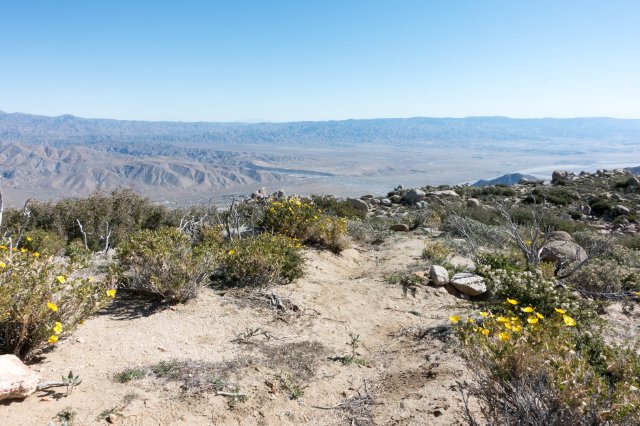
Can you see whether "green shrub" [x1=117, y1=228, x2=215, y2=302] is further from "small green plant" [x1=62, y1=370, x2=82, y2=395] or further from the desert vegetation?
"small green plant" [x1=62, y1=370, x2=82, y2=395]

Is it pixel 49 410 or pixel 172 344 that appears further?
pixel 172 344

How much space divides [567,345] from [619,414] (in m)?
0.58

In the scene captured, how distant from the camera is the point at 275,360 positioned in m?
4.28

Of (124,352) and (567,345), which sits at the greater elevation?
(567,345)

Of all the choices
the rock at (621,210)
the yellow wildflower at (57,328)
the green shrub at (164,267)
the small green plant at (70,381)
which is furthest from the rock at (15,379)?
the rock at (621,210)

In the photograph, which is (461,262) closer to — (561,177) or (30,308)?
(30,308)

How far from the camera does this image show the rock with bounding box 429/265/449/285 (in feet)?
22.7

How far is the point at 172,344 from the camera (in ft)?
14.4

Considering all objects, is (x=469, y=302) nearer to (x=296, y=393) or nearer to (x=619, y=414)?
(x=296, y=393)

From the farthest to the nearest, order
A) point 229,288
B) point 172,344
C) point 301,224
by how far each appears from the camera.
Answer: point 301,224 < point 229,288 < point 172,344

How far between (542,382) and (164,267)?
4.51 metres

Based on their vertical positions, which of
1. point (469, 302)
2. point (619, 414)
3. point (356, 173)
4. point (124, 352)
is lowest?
point (356, 173)

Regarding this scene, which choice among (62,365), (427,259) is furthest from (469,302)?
(62,365)

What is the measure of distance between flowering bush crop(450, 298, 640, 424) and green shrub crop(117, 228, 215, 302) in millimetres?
3746
